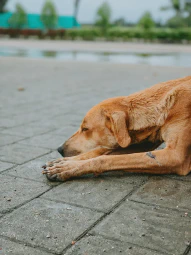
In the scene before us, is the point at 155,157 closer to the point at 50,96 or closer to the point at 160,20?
the point at 50,96

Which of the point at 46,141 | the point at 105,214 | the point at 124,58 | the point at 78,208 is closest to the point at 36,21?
the point at 124,58

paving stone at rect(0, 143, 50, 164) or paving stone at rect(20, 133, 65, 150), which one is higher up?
paving stone at rect(0, 143, 50, 164)

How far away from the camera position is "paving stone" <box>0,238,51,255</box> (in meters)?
2.24

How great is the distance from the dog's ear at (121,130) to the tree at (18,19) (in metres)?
56.2

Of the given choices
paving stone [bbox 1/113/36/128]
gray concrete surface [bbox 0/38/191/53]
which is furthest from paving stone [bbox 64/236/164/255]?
gray concrete surface [bbox 0/38/191/53]

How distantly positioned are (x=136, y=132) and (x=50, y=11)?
58.6 meters

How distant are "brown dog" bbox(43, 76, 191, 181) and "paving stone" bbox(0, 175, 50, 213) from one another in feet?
0.63

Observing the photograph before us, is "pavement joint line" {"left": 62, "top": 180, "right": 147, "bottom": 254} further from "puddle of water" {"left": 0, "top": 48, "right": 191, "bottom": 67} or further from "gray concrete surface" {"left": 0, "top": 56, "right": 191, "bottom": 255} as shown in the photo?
"puddle of water" {"left": 0, "top": 48, "right": 191, "bottom": 67}

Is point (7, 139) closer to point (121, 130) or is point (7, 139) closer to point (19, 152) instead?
point (19, 152)

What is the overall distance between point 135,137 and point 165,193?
0.76 meters

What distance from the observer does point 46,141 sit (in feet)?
15.4

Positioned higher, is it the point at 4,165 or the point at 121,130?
the point at 121,130

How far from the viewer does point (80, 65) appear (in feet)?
49.2

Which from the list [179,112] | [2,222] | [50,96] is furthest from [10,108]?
[2,222]
